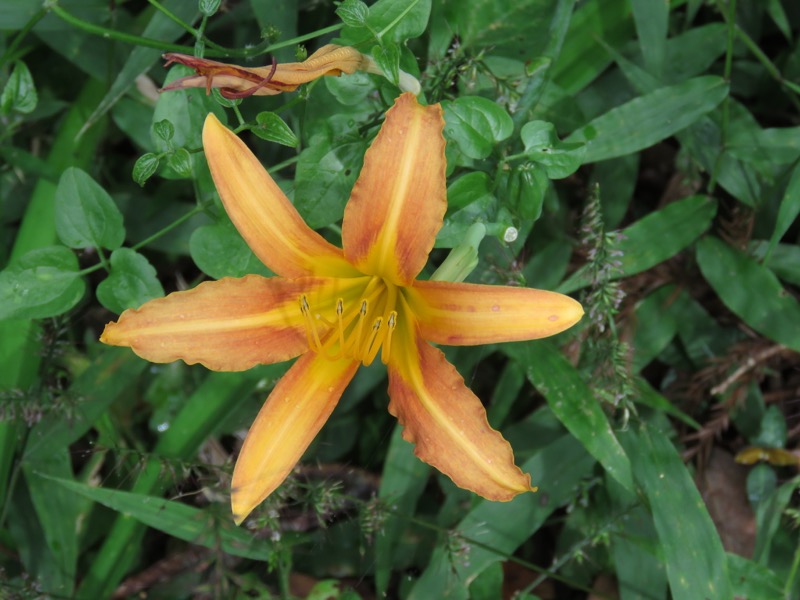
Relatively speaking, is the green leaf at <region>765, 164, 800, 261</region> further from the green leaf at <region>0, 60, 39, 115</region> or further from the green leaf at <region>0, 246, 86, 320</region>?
the green leaf at <region>0, 60, 39, 115</region>

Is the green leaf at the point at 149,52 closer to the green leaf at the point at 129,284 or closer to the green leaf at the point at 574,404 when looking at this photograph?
the green leaf at the point at 129,284

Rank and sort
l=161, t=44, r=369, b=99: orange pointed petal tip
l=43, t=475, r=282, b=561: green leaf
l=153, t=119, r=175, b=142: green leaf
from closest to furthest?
1. l=161, t=44, r=369, b=99: orange pointed petal tip
2. l=153, t=119, r=175, b=142: green leaf
3. l=43, t=475, r=282, b=561: green leaf

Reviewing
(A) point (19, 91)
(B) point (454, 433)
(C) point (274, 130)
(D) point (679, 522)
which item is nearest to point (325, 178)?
(C) point (274, 130)

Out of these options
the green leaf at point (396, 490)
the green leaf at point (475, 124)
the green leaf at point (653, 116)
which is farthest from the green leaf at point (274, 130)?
the green leaf at point (396, 490)

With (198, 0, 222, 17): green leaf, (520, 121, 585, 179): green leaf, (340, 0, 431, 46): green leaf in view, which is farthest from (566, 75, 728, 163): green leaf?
(198, 0, 222, 17): green leaf

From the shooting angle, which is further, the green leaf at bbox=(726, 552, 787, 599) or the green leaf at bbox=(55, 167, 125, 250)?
the green leaf at bbox=(726, 552, 787, 599)

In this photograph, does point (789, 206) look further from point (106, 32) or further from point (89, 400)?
point (89, 400)
